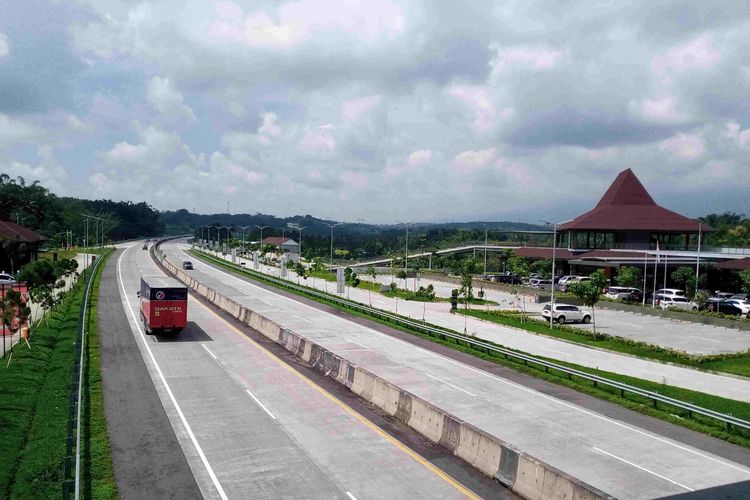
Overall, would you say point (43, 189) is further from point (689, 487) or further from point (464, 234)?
point (689, 487)

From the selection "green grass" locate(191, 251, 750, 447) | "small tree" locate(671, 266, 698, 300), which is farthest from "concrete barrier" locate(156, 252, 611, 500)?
"small tree" locate(671, 266, 698, 300)

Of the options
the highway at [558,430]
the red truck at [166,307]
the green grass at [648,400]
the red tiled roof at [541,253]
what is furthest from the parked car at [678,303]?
the red truck at [166,307]

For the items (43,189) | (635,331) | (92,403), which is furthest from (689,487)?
(43,189)

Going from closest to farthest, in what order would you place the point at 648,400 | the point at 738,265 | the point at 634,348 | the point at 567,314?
the point at 648,400 → the point at 634,348 → the point at 567,314 → the point at 738,265

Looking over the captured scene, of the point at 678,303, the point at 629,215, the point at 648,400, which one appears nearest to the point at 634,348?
the point at 648,400

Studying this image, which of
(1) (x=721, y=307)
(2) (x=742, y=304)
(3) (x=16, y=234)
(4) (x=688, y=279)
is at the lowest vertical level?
(1) (x=721, y=307)

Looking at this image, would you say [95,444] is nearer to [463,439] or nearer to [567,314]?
[463,439]

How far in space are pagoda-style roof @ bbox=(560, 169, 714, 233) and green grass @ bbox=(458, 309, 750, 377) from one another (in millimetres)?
45721

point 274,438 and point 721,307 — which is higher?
point 721,307

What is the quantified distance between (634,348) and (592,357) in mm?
3822

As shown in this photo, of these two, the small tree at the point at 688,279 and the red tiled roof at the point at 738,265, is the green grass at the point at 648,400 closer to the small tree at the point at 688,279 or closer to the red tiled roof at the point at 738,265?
the small tree at the point at 688,279

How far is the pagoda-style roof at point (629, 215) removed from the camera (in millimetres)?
88812

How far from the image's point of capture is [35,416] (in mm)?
21625

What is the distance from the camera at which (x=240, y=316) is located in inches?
1804
